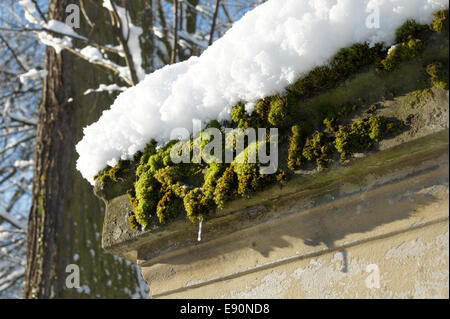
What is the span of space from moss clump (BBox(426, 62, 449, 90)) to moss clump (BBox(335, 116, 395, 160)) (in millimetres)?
166

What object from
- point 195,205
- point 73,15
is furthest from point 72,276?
point 195,205

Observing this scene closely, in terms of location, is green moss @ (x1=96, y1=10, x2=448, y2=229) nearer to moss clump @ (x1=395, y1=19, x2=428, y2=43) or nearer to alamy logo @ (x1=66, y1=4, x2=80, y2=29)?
moss clump @ (x1=395, y1=19, x2=428, y2=43)

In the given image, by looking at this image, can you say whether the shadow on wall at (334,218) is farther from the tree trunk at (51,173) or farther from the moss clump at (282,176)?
the tree trunk at (51,173)

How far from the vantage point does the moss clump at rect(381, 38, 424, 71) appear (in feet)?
3.89

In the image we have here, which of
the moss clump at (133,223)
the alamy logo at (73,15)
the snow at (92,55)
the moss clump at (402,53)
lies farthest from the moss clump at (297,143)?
the alamy logo at (73,15)

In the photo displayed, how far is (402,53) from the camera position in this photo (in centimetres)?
120

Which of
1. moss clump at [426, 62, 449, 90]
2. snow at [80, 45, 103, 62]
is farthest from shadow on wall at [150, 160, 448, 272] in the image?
snow at [80, 45, 103, 62]

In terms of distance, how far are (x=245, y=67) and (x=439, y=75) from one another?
58 cm

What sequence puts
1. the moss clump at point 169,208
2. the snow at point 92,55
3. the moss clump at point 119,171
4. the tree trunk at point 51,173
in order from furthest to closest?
the tree trunk at point 51,173 < the snow at point 92,55 < the moss clump at point 119,171 < the moss clump at point 169,208

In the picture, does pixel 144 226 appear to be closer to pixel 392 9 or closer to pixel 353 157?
pixel 353 157

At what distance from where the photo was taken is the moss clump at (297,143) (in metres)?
1.34

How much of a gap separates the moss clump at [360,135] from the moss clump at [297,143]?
114 mm

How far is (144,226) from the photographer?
158cm

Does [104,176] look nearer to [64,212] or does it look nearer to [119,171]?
[119,171]
